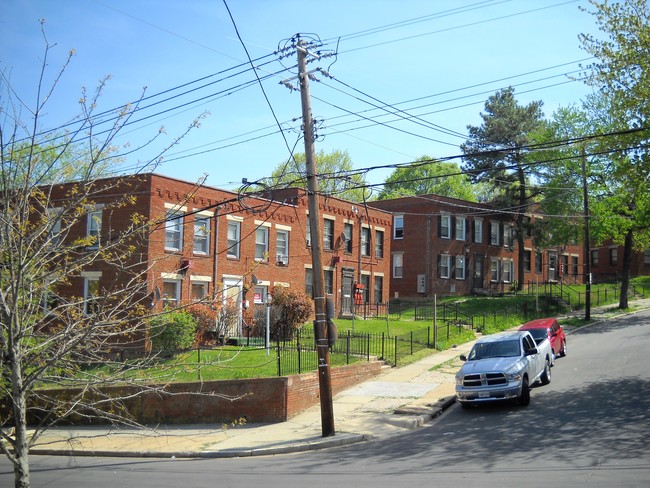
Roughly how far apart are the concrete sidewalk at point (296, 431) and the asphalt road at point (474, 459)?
1.82ft

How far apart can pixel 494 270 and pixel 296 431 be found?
134 ft

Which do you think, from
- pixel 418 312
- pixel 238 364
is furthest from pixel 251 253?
pixel 418 312

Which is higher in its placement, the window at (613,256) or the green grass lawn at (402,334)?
the window at (613,256)

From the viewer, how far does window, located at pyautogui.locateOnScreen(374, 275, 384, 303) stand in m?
42.4

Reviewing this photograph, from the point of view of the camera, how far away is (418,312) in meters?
42.7

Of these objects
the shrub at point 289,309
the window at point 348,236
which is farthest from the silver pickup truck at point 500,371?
the window at point 348,236

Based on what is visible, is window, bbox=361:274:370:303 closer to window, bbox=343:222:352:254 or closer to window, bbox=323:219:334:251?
window, bbox=343:222:352:254

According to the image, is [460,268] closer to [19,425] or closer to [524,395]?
[524,395]

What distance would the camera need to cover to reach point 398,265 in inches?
2013

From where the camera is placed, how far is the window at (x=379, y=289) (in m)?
42.4

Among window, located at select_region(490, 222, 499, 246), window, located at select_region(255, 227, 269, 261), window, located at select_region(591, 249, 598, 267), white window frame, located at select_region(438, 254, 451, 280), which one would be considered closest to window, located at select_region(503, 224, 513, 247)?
Result: window, located at select_region(490, 222, 499, 246)

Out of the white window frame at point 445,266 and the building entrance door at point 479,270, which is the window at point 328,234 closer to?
A: the white window frame at point 445,266

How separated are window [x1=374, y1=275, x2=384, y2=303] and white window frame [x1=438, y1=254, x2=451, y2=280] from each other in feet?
28.1

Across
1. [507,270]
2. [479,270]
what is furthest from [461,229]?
[507,270]
